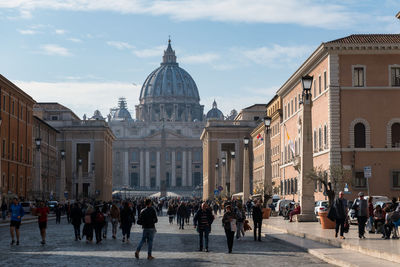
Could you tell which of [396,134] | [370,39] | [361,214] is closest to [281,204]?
[396,134]

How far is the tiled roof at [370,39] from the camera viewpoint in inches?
2157

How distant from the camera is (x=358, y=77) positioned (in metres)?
55.7

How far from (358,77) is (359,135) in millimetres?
3840

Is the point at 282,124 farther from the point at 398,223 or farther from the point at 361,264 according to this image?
the point at 361,264

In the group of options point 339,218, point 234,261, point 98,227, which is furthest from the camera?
point 98,227

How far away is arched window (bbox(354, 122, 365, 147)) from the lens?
5544 cm

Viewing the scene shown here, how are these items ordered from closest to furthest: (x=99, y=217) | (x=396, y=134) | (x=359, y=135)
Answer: (x=99, y=217), (x=396, y=134), (x=359, y=135)

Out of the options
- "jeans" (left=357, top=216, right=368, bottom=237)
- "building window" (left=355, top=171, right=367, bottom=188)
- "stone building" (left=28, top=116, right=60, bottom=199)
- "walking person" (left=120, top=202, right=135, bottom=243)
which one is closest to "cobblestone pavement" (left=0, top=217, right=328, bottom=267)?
"walking person" (left=120, top=202, right=135, bottom=243)

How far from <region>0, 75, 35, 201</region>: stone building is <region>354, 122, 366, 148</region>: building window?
2845 cm

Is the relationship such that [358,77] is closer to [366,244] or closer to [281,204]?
[281,204]

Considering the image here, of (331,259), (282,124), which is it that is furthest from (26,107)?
(331,259)

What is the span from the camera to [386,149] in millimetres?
54938

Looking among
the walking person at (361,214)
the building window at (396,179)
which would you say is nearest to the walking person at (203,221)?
the walking person at (361,214)

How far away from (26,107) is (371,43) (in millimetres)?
41513
